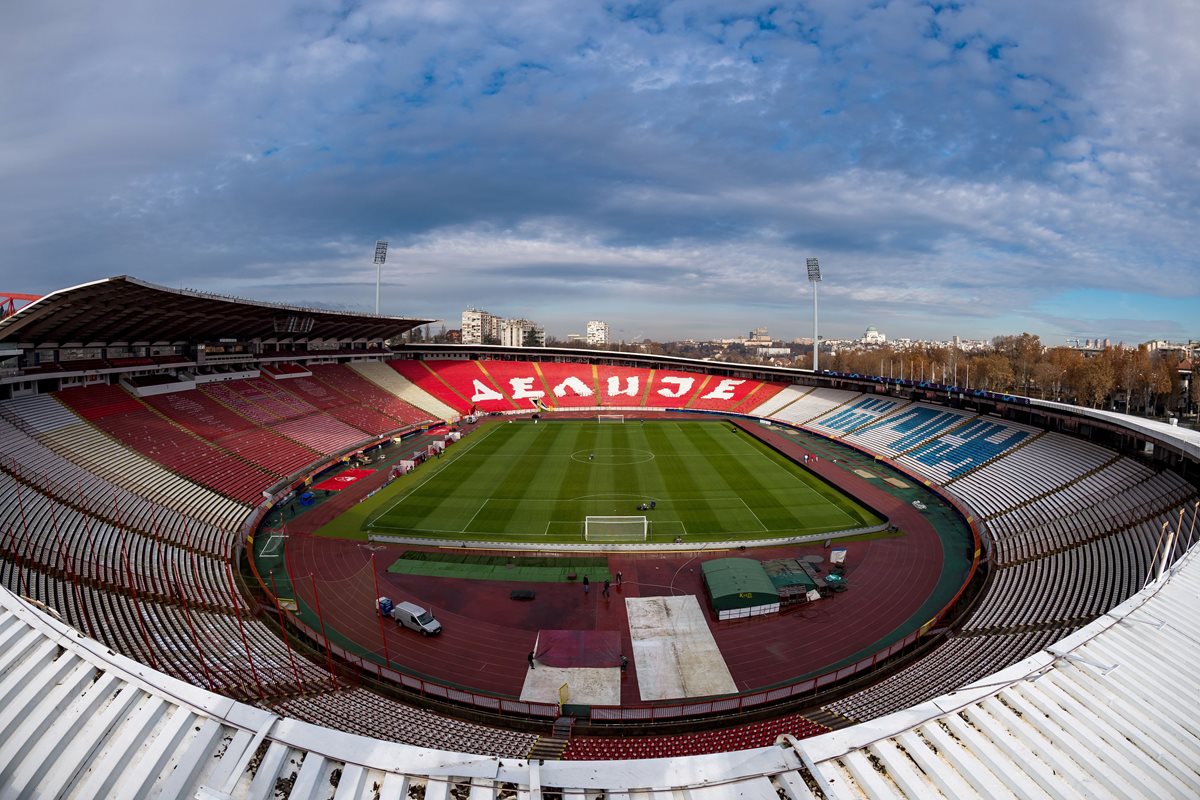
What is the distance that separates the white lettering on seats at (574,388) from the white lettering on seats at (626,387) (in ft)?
8.83

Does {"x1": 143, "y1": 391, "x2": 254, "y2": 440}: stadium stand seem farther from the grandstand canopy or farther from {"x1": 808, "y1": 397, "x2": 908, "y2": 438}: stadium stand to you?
{"x1": 808, "y1": 397, "x2": 908, "y2": 438}: stadium stand

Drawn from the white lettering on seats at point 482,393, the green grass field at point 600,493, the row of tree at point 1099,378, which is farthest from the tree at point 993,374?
the white lettering on seats at point 482,393

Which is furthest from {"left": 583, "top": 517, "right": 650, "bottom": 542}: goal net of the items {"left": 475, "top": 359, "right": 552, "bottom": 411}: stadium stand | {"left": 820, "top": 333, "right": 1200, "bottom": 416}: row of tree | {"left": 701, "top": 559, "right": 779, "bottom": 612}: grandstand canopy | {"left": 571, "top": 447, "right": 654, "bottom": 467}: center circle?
{"left": 820, "top": 333, "right": 1200, "bottom": 416}: row of tree

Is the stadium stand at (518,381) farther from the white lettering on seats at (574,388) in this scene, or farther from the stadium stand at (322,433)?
the stadium stand at (322,433)

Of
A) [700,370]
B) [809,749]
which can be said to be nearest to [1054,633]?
[809,749]

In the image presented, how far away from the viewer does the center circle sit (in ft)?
132

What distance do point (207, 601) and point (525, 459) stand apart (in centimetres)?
2396

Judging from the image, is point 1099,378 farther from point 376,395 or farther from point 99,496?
point 99,496

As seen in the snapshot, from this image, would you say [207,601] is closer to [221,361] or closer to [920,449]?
[221,361]

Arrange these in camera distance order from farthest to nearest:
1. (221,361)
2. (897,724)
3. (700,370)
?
(700,370)
(221,361)
(897,724)

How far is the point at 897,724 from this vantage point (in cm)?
632

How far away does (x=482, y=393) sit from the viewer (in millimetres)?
64438

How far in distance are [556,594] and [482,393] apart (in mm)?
45500

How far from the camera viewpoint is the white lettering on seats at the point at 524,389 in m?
65.2
